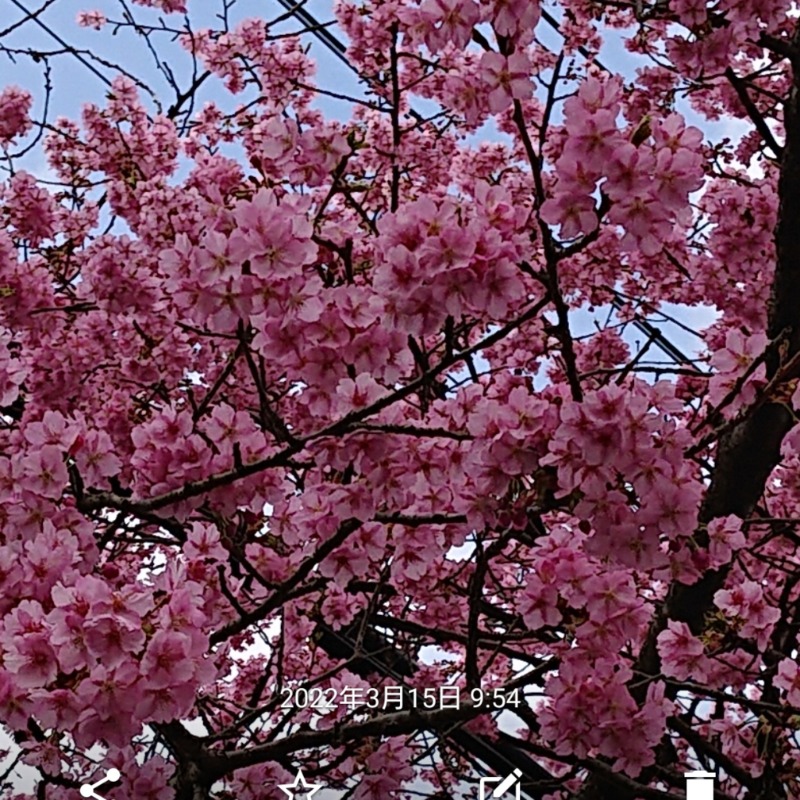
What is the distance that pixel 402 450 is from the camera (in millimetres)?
Result: 2082

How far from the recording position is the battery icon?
269 centimetres

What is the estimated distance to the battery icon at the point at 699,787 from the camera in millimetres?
2688

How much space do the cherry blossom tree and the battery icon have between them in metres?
0.07

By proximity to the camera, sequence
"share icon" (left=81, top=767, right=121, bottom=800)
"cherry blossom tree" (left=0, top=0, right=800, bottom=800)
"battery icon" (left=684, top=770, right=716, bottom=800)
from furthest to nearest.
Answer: "battery icon" (left=684, top=770, right=716, bottom=800), "share icon" (left=81, top=767, right=121, bottom=800), "cherry blossom tree" (left=0, top=0, right=800, bottom=800)

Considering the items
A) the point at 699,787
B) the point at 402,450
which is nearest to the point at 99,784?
the point at 402,450

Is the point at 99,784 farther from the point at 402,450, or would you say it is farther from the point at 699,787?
the point at 699,787

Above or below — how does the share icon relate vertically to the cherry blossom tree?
below

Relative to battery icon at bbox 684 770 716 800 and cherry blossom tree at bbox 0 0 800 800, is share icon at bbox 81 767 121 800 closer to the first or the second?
cherry blossom tree at bbox 0 0 800 800

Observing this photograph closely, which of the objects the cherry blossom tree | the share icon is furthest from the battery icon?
the share icon

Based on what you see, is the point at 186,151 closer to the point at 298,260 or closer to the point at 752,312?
the point at 752,312

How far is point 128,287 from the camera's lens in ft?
9.83

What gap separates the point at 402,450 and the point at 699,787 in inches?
54.6

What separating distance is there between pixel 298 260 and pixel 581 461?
0.59m

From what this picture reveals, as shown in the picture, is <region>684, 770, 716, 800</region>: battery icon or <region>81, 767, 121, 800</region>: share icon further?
<region>684, 770, 716, 800</region>: battery icon
